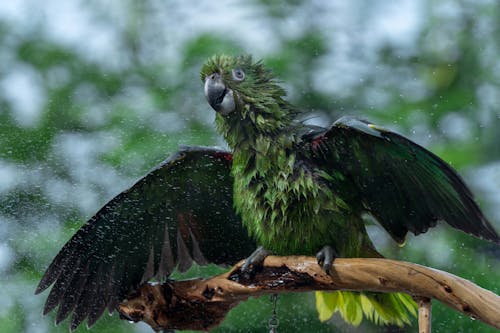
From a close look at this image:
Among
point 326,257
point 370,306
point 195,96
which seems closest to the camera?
point 326,257

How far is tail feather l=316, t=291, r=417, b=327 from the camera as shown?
1.36 metres

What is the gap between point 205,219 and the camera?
1470 mm

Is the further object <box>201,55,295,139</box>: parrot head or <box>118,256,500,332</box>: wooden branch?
<box>201,55,295,139</box>: parrot head

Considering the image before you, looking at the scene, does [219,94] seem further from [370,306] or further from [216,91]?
[370,306]

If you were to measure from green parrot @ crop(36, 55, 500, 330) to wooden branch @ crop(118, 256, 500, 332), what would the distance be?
0.03 metres

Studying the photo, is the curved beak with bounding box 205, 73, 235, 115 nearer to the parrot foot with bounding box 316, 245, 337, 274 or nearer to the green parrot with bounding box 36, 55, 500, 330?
the green parrot with bounding box 36, 55, 500, 330

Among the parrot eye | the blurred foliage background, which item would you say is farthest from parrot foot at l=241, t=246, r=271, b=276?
the blurred foliage background

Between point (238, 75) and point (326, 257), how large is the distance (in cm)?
35

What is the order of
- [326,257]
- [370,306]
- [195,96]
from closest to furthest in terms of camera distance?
1. [326,257]
2. [370,306]
3. [195,96]

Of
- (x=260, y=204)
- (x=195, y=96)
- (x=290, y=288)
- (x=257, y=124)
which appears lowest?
(x=290, y=288)

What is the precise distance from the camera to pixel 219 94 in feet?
4.11

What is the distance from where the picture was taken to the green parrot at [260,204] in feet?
3.93

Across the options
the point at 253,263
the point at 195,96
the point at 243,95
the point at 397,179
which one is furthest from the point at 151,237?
the point at 195,96

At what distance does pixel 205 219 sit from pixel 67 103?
1123 mm
